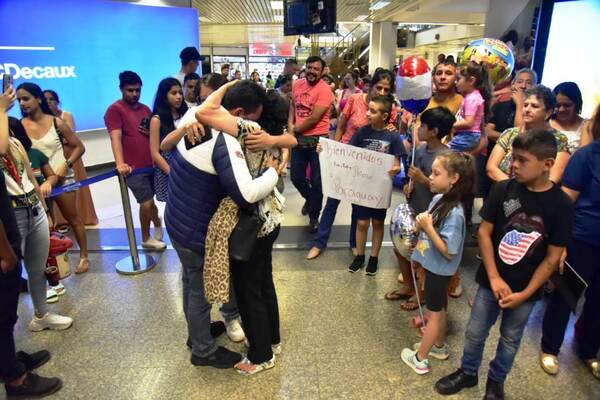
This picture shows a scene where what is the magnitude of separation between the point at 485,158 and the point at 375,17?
12.1 metres

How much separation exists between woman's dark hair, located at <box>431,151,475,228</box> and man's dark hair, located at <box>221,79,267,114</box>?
91cm

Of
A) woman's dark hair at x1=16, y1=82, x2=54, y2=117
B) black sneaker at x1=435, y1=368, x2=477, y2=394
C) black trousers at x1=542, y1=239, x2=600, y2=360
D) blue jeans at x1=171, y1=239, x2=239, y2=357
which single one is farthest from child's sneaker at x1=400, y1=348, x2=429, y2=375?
woman's dark hair at x1=16, y1=82, x2=54, y2=117

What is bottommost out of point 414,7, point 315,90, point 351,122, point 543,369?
point 543,369

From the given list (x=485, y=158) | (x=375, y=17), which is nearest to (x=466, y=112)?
(x=485, y=158)

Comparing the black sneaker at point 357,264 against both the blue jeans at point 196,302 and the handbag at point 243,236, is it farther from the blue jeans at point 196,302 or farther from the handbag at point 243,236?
the handbag at point 243,236

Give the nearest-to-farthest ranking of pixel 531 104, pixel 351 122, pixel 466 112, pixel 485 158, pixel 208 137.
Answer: pixel 208 137 → pixel 531 104 → pixel 466 112 → pixel 351 122 → pixel 485 158

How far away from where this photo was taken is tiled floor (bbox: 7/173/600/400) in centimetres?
204

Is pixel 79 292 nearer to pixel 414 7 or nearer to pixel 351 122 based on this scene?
pixel 351 122

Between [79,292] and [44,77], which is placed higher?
[44,77]

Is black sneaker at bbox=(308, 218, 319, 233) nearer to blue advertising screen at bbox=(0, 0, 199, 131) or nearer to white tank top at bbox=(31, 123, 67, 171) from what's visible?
white tank top at bbox=(31, 123, 67, 171)

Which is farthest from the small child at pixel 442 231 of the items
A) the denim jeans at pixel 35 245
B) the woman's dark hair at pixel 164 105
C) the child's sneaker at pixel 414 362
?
the woman's dark hair at pixel 164 105

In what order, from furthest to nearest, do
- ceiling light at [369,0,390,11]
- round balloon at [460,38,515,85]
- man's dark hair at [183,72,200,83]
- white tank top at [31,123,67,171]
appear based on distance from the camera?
ceiling light at [369,0,390,11], man's dark hair at [183,72,200,83], round balloon at [460,38,515,85], white tank top at [31,123,67,171]

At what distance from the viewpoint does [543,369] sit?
7.14 ft

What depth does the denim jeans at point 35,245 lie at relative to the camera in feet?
7.02
